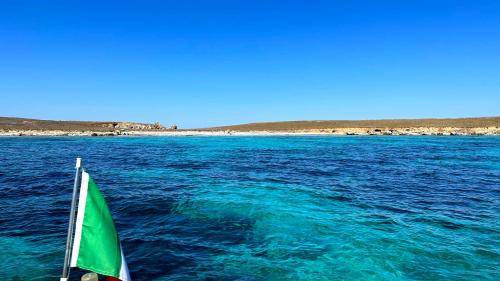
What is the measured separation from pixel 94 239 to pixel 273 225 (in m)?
9.50

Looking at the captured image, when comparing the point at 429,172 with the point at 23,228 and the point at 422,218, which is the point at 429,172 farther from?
the point at 23,228

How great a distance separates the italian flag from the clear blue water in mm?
4406

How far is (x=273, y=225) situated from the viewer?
43.7 feet

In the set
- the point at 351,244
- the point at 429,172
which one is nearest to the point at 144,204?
the point at 351,244

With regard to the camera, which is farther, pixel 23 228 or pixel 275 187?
pixel 275 187

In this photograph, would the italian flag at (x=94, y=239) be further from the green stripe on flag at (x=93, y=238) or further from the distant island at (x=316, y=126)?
the distant island at (x=316, y=126)

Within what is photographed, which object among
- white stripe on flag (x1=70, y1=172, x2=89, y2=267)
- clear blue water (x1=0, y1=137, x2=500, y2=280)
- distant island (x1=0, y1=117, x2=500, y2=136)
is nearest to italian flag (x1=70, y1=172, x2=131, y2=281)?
white stripe on flag (x1=70, y1=172, x2=89, y2=267)

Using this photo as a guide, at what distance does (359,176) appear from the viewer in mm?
25594

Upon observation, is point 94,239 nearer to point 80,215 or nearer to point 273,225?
point 80,215

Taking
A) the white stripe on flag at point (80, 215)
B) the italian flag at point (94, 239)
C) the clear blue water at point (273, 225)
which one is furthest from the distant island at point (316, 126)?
the white stripe on flag at point (80, 215)

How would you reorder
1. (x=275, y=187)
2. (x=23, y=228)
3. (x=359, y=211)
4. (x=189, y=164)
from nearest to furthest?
(x=23, y=228) → (x=359, y=211) → (x=275, y=187) → (x=189, y=164)

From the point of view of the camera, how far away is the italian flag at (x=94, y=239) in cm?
451

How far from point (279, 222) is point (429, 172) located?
20168 mm

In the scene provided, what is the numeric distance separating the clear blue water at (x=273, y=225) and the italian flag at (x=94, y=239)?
441cm
